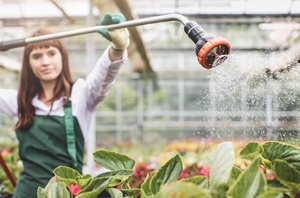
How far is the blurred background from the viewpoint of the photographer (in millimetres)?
1121

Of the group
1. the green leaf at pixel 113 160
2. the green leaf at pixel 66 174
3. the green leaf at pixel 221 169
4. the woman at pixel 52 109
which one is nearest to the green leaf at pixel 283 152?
the green leaf at pixel 221 169

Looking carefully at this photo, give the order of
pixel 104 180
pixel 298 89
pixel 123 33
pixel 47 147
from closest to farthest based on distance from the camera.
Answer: pixel 104 180 → pixel 298 89 → pixel 123 33 → pixel 47 147

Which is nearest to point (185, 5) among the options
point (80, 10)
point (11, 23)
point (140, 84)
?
point (80, 10)

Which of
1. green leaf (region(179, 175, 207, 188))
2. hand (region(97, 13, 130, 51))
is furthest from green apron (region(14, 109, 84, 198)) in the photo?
green leaf (region(179, 175, 207, 188))

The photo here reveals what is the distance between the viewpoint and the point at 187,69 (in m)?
10.8

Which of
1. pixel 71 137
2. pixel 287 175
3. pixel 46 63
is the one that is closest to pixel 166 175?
pixel 287 175

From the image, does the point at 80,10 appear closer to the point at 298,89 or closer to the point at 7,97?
the point at 7,97

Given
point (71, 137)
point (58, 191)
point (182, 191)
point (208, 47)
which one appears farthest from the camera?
point (71, 137)

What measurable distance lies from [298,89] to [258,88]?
118mm

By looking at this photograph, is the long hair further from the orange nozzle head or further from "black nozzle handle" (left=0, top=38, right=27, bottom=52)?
the orange nozzle head

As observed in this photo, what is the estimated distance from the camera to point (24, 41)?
151cm

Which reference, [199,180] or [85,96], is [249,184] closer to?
[199,180]

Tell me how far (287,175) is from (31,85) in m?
1.67

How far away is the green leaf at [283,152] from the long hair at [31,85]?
1347mm
